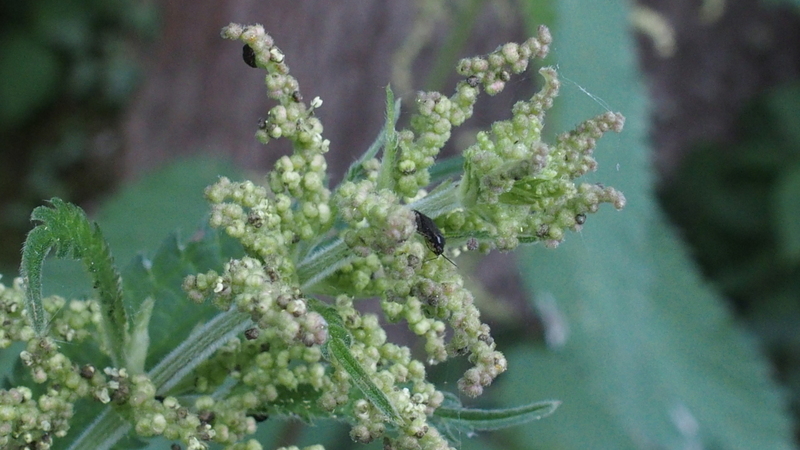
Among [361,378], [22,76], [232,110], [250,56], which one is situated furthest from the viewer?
[232,110]

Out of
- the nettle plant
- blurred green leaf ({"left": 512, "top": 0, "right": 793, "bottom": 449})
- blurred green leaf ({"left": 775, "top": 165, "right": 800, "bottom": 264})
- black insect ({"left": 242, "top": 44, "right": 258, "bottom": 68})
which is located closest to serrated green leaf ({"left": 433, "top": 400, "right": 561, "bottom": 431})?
the nettle plant

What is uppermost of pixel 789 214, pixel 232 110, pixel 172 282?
pixel 232 110

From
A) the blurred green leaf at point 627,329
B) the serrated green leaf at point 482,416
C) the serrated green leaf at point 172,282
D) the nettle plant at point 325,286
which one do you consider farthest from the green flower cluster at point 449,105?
the blurred green leaf at point 627,329

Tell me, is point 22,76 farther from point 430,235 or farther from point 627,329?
point 430,235

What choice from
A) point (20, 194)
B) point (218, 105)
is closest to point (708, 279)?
point (218, 105)

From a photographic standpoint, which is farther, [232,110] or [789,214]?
[232,110]

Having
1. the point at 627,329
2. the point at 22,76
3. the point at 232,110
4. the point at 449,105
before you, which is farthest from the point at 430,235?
the point at 22,76

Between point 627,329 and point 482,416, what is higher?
point 627,329
